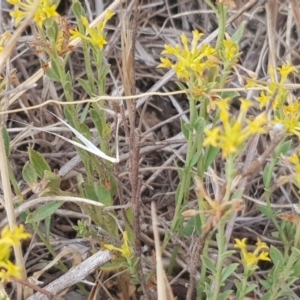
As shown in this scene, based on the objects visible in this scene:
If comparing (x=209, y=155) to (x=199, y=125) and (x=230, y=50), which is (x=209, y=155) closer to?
(x=199, y=125)

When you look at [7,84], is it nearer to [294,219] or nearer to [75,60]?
[294,219]

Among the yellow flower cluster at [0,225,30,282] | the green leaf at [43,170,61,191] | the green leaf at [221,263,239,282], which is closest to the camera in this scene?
the yellow flower cluster at [0,225,30,282]

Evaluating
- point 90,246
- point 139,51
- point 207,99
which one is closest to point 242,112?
point 207,99

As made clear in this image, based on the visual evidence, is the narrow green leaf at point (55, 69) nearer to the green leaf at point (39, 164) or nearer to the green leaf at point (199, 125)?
the green leaf at point (39, 164)

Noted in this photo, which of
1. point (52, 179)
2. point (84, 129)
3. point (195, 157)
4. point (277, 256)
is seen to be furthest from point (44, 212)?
point (277, 256)

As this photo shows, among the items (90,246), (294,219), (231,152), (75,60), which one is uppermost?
(231,152)

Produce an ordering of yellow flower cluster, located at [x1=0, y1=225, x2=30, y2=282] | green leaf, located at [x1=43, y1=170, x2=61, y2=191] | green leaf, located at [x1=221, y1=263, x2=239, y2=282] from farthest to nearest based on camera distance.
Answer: green leaf, located at [x1=43, y1=170, x2=61, y2=191]
green leaf, located at [x1=221, y1=263, x2=239, y2=282]
yellow flower cluster, located at [x1=0, y1=225, x2=30, y2=282]

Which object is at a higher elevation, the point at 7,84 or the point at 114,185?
the point at 7,84

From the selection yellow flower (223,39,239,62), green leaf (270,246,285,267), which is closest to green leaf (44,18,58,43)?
yellow flower (223,39,239,62)

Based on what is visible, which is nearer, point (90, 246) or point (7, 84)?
point (7, 84)

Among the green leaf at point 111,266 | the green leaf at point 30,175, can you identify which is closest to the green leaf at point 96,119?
the green leaf at point 30,175

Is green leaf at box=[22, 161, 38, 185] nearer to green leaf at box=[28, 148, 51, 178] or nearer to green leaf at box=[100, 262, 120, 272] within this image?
green leaf at box=[28, 148, 51, 178]
